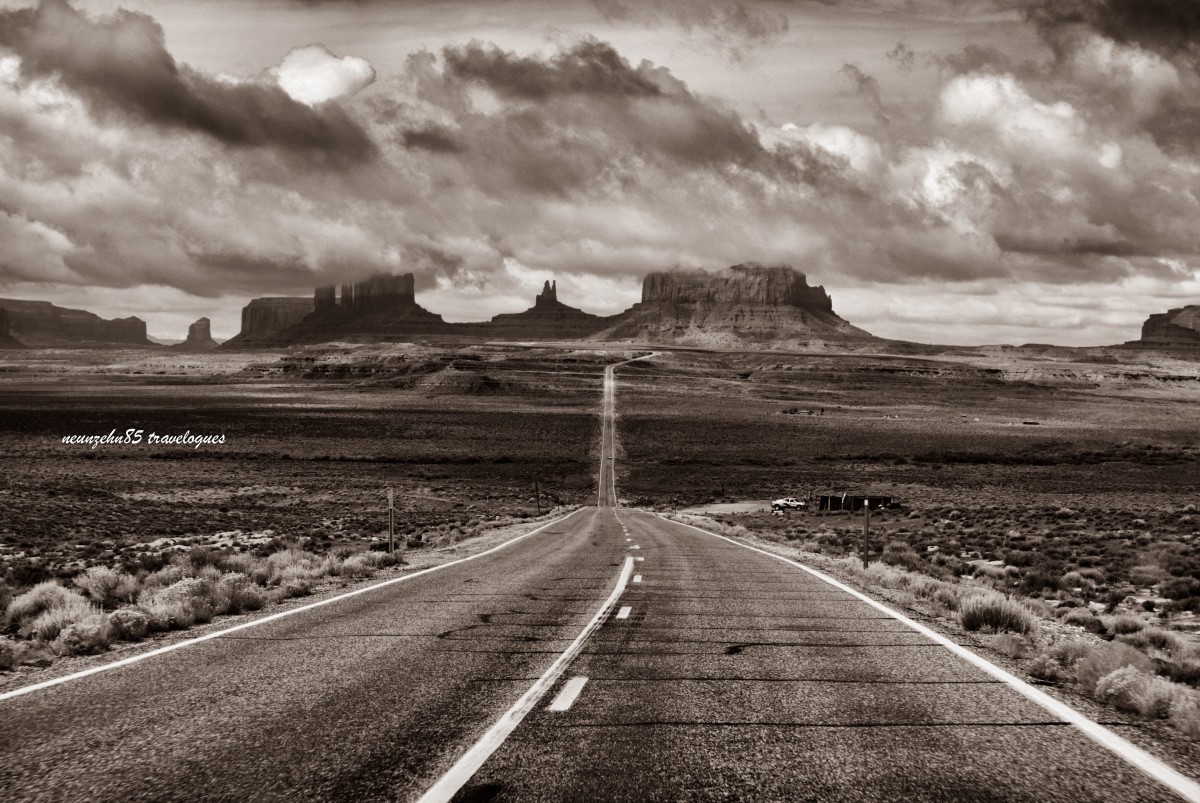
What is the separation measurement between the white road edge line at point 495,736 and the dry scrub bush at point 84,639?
15.9 feet

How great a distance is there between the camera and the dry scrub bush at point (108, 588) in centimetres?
1328

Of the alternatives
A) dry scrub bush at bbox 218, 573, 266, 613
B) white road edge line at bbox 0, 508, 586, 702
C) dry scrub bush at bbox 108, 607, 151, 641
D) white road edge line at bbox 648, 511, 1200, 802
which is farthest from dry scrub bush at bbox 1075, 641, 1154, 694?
dry scrub bush at bbox 218, 573, 266, 613

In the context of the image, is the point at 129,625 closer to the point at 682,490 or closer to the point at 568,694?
the point at 568,694

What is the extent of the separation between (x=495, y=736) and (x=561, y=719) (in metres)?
0.58

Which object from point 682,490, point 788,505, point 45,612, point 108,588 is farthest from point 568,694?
point 682,490

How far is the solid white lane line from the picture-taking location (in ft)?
21.2

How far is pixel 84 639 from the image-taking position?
9250 millimetres

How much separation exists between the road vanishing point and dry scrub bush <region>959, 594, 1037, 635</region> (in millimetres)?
807

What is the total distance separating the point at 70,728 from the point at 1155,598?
68.4 ft

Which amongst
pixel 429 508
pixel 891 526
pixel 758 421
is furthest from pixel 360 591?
pixel 758 421

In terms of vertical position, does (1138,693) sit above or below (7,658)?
above

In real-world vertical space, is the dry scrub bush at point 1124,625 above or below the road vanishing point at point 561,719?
below

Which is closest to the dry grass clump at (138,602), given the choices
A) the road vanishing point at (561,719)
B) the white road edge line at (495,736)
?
the road vanishing point at (561,719)

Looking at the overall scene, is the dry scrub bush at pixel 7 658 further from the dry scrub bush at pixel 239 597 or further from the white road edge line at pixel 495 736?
the white road edge line at pixel 495 736
